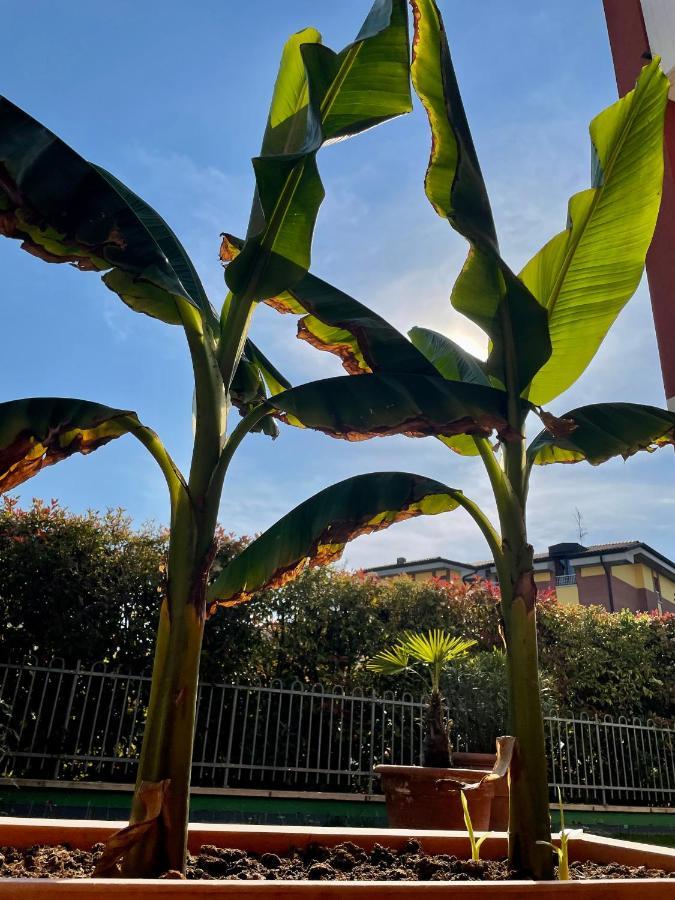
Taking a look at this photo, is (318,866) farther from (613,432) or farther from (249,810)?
(249,810)

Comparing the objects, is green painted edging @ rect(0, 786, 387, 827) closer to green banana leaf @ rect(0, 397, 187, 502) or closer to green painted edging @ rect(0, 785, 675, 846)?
green painted edging @ rect(0, 785, 675, 846)

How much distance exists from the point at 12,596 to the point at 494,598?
6.72m

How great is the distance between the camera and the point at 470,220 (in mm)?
3205

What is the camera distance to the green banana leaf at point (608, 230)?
11.1 ft

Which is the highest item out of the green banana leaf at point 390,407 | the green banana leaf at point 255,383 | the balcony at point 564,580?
the balcony at point 564,580

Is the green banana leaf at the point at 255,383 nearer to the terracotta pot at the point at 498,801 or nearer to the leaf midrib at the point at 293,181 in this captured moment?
the leaf midrib at the point at 293,181

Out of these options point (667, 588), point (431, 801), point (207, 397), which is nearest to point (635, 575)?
point (667, 588)

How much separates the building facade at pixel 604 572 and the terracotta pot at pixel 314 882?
24866 millimetres

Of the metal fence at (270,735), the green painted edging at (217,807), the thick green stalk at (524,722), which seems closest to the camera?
the thick green stalk at (524,722)

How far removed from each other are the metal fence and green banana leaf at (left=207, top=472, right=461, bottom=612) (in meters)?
4.08

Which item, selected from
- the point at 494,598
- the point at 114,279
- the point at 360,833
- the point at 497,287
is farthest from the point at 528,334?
the point at 494,598

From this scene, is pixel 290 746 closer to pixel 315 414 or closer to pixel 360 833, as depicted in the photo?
pixel 360 833

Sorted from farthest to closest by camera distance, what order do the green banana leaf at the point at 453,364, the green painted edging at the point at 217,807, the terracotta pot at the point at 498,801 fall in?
the green painted edging at the point at 217,807, the terracotta pot at the point at 498,801, the green banana leaf at the point at 453,364

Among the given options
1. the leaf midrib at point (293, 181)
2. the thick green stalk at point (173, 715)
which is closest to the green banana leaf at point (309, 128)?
the leaf midrib at point (293, 181)
